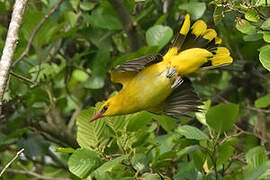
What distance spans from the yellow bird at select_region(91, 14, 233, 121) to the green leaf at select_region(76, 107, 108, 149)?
0.05m

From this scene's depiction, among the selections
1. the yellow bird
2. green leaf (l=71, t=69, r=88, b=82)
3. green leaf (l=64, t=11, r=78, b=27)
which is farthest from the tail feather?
green leaf (l=71, t=69, r=88, b=82)

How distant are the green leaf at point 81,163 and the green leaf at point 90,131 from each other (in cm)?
15

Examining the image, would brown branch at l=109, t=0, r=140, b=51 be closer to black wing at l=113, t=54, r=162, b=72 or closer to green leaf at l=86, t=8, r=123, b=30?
green leaf at l=86, t=8, r=123, b=30

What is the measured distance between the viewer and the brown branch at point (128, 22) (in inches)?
119

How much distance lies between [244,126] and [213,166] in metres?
1.04

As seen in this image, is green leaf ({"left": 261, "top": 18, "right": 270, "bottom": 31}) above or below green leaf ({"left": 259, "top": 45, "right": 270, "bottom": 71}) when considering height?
above

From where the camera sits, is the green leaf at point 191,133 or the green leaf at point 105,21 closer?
the green leaf at point 191,133

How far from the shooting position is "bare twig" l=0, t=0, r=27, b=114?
1949 mm

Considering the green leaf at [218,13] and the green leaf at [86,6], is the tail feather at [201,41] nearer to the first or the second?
the green leaf at [218,13]

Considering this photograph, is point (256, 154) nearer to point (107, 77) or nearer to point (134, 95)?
point (134, 95)

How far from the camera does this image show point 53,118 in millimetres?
3518

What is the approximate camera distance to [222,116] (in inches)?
93.0

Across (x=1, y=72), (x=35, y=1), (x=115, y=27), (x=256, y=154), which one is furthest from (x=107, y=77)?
(x=1, y=72)

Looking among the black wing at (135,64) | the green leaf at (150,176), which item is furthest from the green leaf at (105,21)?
the green leaf at (150,176)
